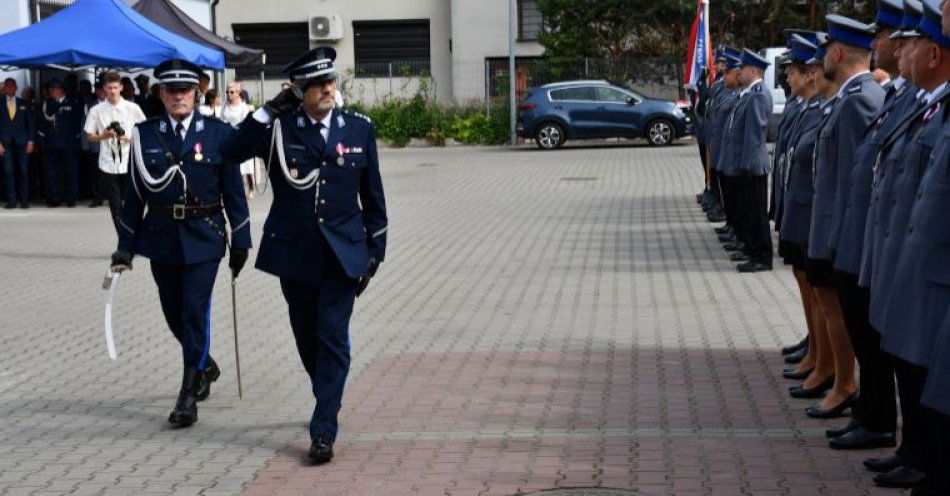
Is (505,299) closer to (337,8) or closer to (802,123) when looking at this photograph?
(802,123)

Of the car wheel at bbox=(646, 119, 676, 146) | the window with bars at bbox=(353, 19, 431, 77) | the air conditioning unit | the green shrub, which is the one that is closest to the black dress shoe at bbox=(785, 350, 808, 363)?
the car wheel at bbox=(646, 119, 676, 146)

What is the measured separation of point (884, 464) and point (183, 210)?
387 cm

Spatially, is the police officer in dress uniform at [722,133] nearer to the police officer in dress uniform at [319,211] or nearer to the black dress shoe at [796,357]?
the black dress shoe at [796,357]

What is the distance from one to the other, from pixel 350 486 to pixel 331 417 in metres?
0.56

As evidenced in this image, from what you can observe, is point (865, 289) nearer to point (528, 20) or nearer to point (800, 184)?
point (800, 184)

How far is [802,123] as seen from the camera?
28.2ft

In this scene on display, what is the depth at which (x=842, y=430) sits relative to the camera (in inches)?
285

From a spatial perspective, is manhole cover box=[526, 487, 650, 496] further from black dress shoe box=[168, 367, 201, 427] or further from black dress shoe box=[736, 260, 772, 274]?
black dress shoe box=[736, 260, 772, 274]

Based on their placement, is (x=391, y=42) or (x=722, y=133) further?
(x=391, y=42)

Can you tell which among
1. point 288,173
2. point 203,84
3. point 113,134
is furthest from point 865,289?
point 203,84

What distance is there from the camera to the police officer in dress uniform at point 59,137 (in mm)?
24109

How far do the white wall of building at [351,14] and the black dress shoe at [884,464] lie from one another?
144ft

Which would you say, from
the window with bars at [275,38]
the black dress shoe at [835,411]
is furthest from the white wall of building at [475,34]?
the black dress shoe at [835,411]

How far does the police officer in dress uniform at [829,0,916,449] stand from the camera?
21.7 ft
